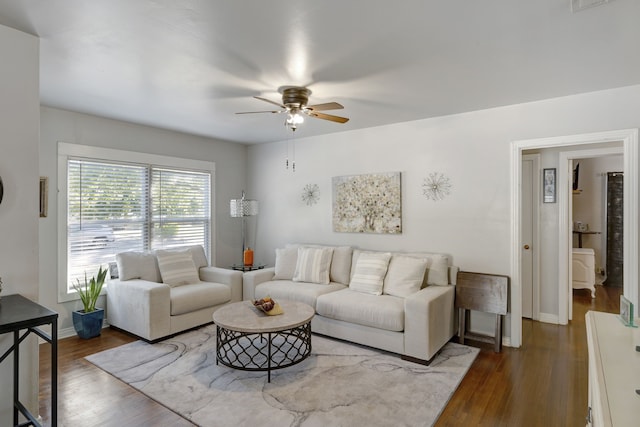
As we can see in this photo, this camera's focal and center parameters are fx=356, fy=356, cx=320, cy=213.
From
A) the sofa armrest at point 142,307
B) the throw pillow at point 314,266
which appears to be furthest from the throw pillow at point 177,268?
the throw pillow at point 314,266

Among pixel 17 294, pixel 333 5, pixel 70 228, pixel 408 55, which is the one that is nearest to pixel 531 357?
pixel 408 55

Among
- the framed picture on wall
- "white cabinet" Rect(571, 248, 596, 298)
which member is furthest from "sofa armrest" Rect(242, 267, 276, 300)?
"white cabinet" Rect(571, 248, 596, 298)

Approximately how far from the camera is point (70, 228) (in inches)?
155

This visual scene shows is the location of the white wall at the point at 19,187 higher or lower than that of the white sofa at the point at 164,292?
higher

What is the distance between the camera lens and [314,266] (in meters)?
4.45

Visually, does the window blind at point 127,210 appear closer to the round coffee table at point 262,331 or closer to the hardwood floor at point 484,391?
the hardwood floor at point 484,391

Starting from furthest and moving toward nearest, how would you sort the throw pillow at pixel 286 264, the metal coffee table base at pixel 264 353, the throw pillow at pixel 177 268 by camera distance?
the throw pillow at pixel 286 264
the throw pillow at pixel 177 268
the metal coffee table base at pixel 264 353

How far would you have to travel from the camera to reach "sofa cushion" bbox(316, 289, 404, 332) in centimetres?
334

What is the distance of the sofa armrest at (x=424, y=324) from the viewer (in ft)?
10.4

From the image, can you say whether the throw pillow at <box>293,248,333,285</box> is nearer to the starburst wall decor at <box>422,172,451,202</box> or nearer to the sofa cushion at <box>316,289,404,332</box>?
the sofa cushion at <box>316,289,404,332</box>

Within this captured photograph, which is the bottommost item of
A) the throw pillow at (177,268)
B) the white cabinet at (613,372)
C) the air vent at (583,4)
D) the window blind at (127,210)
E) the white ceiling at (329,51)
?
the throw pillow at (177,268)

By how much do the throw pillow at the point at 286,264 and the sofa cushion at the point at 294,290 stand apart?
0.49ft

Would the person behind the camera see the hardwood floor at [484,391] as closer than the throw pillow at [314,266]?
Yes

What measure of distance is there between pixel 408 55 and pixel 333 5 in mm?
807
